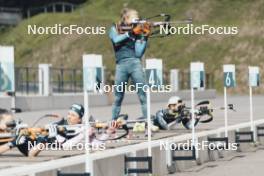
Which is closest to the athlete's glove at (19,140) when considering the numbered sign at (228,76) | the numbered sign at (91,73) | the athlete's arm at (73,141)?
the athlete's arm at (73,141)

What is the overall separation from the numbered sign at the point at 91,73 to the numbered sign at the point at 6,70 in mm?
892

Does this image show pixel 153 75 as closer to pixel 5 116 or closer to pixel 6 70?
pixel 5 116

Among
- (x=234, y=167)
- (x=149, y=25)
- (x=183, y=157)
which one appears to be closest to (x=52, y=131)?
Result: (x=183, y=157)

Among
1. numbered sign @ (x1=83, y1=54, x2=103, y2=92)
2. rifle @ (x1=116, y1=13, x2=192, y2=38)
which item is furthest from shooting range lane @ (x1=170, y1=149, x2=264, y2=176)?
numbered sign @ (x1=83, y1=54, x2=103, y2=92)

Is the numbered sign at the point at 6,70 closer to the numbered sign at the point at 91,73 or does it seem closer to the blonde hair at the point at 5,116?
the numbered sign at the point at 91,73

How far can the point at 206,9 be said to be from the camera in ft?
276

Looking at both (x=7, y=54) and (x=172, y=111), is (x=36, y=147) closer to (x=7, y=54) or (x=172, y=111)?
(x=7, y=54)

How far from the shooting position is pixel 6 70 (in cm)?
970

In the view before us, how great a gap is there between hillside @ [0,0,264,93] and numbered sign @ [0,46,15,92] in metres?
54.8

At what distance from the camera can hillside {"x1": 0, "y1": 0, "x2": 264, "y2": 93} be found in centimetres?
7038

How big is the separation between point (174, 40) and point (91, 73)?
66991 mm

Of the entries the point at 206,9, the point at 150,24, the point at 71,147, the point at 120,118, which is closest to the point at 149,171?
the point at 71,147

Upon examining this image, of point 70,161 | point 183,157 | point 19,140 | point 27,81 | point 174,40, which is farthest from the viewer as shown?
point 174,40

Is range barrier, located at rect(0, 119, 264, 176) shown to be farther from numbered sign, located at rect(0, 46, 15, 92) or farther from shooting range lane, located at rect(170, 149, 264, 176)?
numbered sign, located at rect(0, 46, 15, 92)
